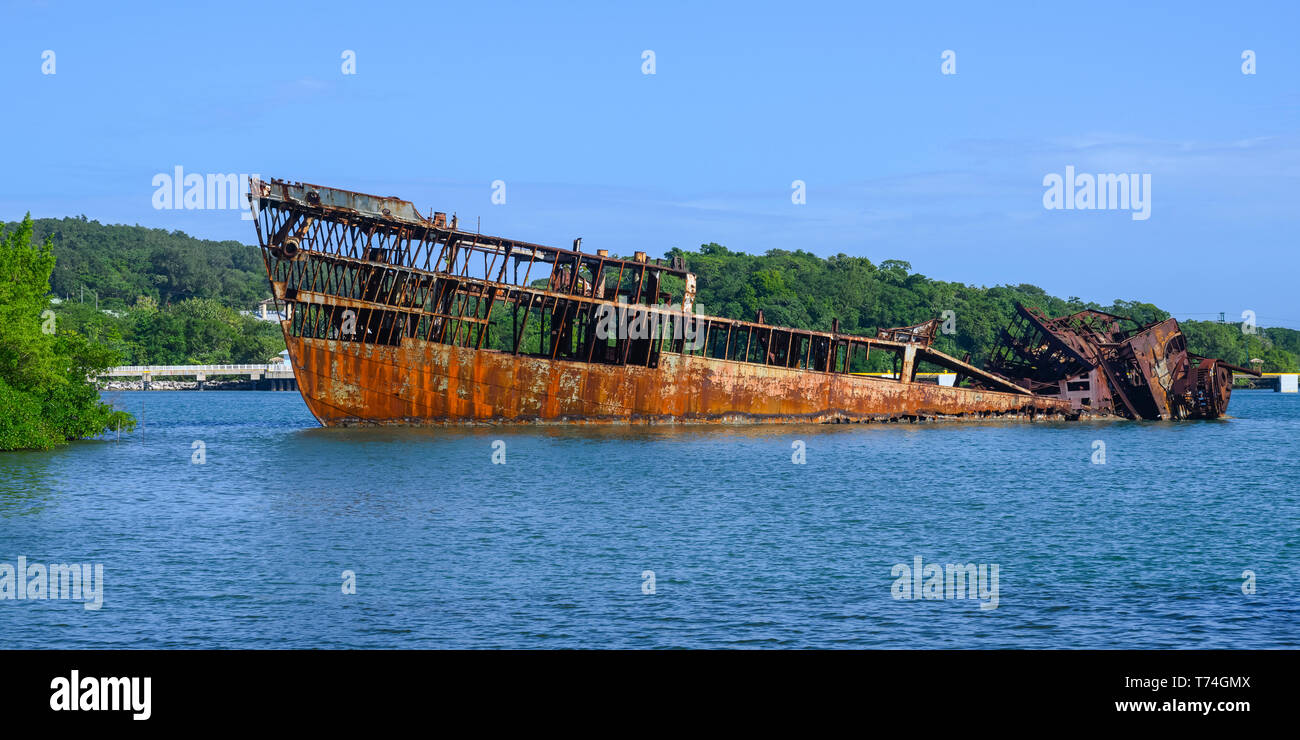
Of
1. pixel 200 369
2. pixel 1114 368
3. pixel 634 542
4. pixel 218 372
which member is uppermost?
pixel 200 369

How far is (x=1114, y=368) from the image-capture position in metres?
66.2

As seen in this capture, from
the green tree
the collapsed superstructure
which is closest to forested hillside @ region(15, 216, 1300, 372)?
the collapsed superstructure

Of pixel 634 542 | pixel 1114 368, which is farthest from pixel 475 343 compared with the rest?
pixel 1114 368

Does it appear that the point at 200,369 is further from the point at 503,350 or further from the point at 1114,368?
the point at 1114,368

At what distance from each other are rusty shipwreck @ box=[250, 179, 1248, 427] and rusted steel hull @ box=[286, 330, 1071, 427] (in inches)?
2.5

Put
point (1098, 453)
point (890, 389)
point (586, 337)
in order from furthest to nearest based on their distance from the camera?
point (890, 389)
point (586, 337)
point (1098, 453)

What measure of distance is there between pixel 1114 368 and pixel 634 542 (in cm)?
4847

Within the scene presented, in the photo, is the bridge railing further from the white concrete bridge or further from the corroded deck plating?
the corroded deck plating

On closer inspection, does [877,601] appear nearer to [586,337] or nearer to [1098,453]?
[1098,453]

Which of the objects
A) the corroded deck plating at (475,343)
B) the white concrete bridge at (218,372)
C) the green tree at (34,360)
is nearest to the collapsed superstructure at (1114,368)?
the corroded deck plating at (475,343)
